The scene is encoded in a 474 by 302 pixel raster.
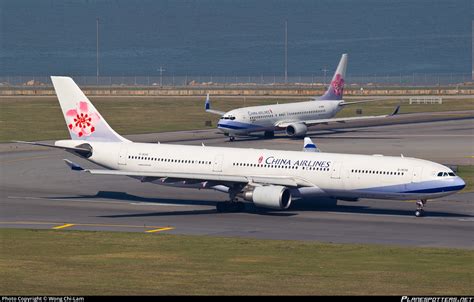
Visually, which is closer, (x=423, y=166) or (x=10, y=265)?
(x=10, y=265)

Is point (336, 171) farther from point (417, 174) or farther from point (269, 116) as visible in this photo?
point (269, 116)

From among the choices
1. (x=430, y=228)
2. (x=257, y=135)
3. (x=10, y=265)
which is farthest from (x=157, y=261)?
(x=257, y=135)

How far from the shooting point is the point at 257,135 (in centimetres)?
12681

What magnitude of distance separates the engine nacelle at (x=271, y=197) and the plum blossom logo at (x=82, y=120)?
1479cm

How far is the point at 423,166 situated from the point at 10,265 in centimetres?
2736

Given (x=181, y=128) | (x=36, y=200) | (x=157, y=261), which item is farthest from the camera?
(x=181, y=128)

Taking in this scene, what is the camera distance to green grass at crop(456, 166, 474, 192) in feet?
260

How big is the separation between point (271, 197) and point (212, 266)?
56.7ft

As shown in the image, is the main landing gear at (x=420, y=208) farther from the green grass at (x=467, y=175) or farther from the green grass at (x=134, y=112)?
the green grass at (x=134, y=112)

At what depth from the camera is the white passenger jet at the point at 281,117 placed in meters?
118

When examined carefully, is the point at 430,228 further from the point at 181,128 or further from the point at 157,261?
the point at 181,128

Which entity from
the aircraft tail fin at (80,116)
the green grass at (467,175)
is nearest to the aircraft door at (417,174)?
the green grass at (467,175)

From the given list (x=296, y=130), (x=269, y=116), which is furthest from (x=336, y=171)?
(x=296, y=130)

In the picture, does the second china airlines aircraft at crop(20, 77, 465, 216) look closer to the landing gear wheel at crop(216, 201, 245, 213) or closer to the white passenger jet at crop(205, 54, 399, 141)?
the landing gear wheel at crop(216, 201, 245, 213)
